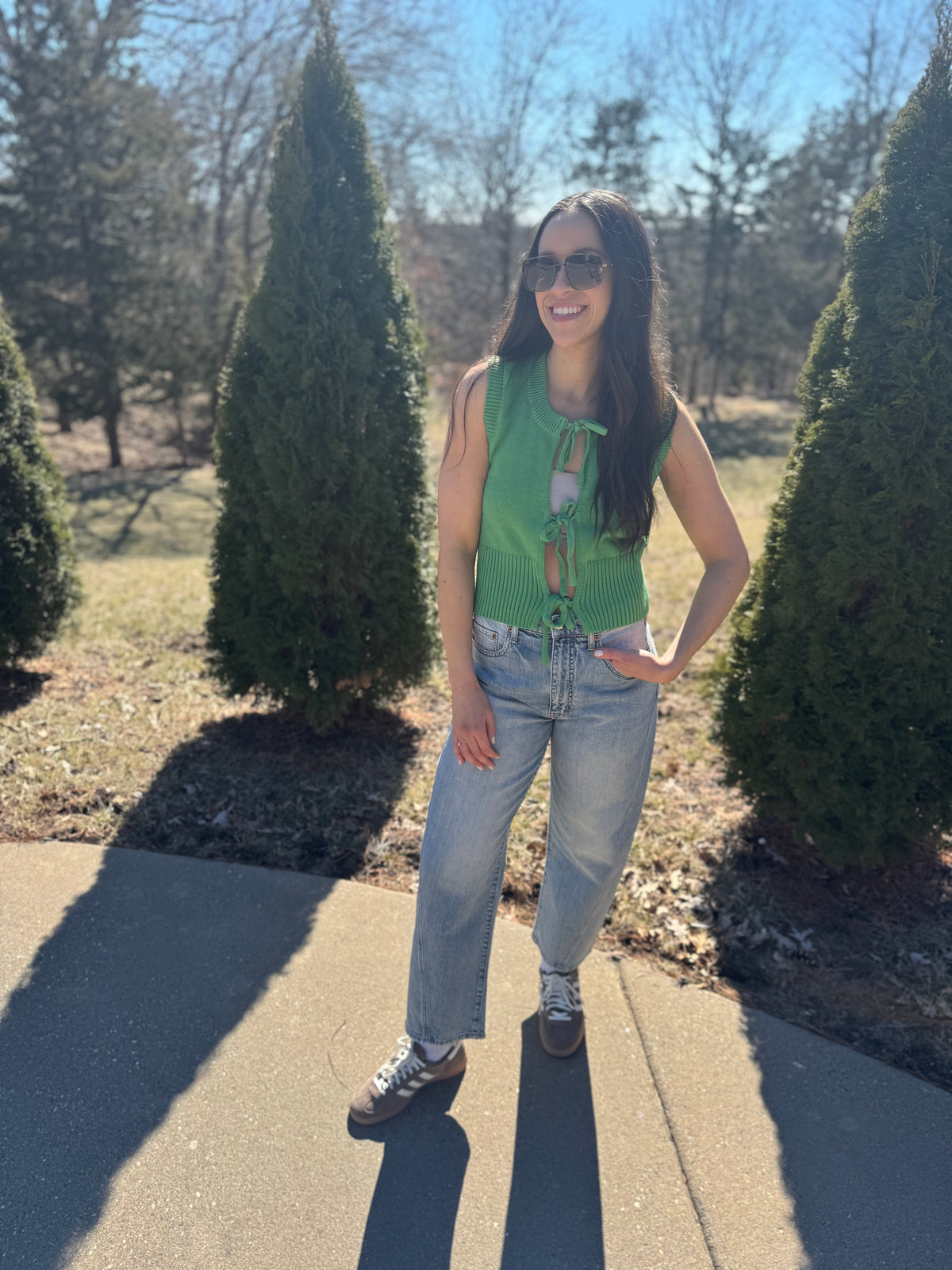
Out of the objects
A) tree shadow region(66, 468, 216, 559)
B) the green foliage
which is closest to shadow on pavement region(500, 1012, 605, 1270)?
the green foliage

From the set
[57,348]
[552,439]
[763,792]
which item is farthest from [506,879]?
[57,348]

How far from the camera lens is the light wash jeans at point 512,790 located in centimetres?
202

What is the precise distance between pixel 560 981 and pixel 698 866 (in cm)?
108

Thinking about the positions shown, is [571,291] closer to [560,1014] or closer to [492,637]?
[492,637]

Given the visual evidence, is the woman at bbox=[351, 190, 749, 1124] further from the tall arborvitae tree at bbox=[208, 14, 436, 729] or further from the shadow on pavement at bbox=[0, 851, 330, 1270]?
the tall arborvitae tree at bbox=[208, 14, 436, 729]

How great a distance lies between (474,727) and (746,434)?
853 inches

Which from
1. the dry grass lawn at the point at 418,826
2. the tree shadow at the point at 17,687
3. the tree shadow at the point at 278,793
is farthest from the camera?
the tree shadow at the point at 17,687

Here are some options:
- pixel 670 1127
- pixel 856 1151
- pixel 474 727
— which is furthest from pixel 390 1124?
pixel 856 1151

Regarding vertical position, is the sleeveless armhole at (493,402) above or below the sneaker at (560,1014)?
above

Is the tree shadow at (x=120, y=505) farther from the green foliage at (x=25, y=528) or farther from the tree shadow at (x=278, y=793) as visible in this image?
the tree shadow at (x=278, y=793)

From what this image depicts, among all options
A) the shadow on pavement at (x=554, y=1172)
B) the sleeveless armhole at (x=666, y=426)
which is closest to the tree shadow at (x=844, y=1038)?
the shadow on pavement at (x=554, y=1172)

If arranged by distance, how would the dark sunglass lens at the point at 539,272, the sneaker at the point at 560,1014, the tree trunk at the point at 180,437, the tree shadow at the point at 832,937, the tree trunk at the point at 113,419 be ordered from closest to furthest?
1. the dark sunglass lens at the point at 539,272
2. the sneaker at the point at 560,1014
3. the tree shadow at the point at 832,937
4. the tree trunk at the point at 113,419
5. the tree trunk at the point at 180,437

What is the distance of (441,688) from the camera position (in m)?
5.07

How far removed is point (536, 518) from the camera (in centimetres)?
196
